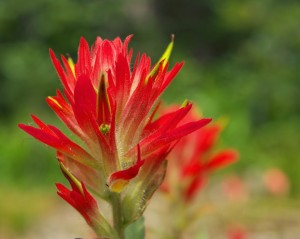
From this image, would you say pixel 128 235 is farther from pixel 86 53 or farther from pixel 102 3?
pixel 102 3

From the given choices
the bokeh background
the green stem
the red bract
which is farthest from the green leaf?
the bokeh background

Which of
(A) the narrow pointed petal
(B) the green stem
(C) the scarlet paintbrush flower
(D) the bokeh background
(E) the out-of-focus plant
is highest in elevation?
(D) the bokeh background

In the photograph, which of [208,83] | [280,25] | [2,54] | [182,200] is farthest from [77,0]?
[182,200]

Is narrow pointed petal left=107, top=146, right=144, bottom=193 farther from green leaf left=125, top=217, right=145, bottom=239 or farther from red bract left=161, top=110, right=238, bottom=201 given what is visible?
red bract left=161, top=110, right=238, bottom=201

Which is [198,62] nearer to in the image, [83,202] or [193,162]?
[193,162]

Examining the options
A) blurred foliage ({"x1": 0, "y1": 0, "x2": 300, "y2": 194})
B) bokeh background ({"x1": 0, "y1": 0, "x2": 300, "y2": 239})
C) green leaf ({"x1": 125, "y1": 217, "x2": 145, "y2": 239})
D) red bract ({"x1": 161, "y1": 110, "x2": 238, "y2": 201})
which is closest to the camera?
green leaf ({"x1": 125, "y1": 217, "x2": 145, "y2": 239})

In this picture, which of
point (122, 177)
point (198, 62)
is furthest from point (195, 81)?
point (122, 177)
